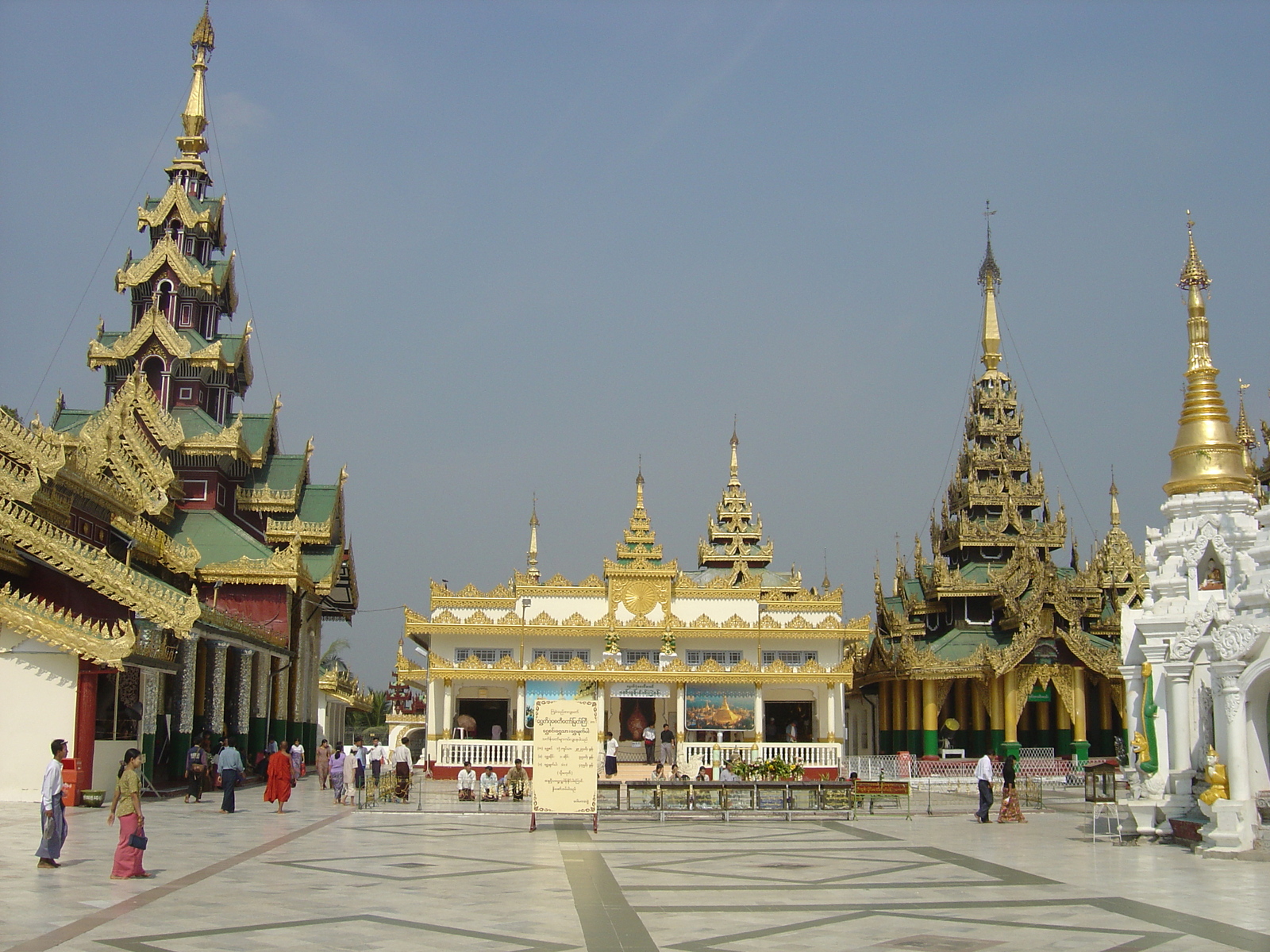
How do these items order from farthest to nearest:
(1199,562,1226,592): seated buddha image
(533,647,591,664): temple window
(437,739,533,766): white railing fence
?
(533,647,591,664): temple window < (437,739,533,766): white railing fence < (1199,562,1226,592): seated buddha image

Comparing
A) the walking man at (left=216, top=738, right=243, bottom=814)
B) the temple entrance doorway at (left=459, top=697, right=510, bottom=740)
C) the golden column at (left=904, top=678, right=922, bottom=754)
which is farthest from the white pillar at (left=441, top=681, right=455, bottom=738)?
the walking man at (left=216, top=738, right=243, bottom=814)

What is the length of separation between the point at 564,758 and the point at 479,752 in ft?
55.7

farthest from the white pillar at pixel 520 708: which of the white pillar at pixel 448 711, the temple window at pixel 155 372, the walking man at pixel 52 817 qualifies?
the walking man at pixel 52 817

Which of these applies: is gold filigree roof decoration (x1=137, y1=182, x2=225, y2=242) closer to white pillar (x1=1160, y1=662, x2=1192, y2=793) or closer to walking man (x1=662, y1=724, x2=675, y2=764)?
walking man (x1=662, y1=724, x2=675, y2=764)

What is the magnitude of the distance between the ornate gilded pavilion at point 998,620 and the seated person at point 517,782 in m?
17.1

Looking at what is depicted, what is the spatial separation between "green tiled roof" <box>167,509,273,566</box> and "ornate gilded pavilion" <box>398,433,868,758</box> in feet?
17.1

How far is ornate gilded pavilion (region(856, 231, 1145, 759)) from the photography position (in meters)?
42.1

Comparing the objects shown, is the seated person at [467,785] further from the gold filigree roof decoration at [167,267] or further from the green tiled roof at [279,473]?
the gold filigree roof decoration at [167,267]

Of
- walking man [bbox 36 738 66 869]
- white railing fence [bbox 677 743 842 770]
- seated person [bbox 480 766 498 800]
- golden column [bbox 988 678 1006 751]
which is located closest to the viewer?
walking man [bbox 36 738 66 869]

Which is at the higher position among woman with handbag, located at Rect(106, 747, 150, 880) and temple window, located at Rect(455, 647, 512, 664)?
temple window, located at Rect(455, 647, 512, 664)

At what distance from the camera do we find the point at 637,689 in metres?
39.7

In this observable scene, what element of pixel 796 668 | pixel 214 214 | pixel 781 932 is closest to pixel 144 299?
pixel 214 214

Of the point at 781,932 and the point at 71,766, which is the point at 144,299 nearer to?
the point at 71,766

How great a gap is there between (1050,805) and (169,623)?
17679 millimetres
